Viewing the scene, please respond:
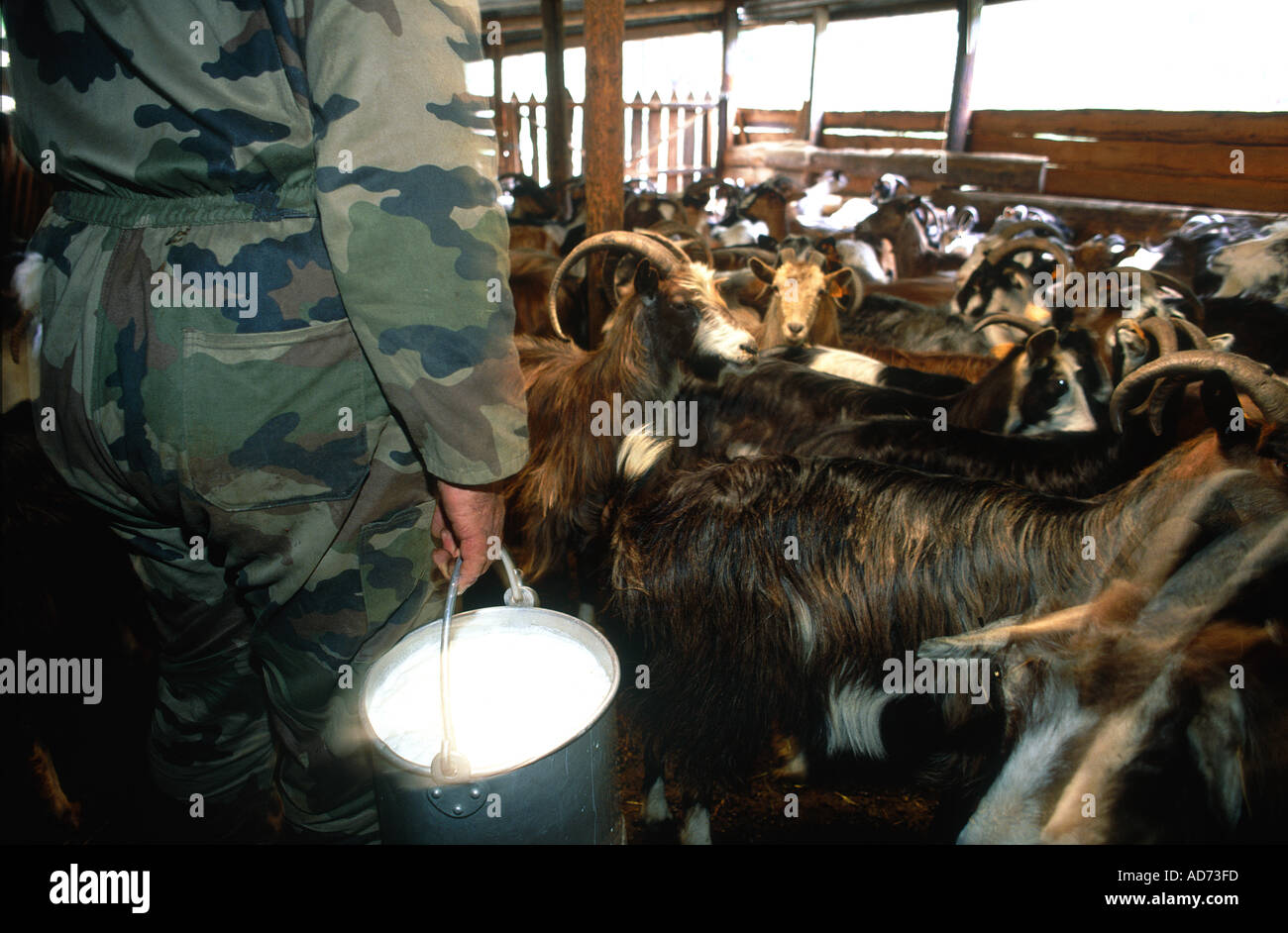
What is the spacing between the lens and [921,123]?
483 inches

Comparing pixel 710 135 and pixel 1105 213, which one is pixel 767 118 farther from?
pixel 1105 213

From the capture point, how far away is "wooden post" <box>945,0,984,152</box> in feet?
32.6

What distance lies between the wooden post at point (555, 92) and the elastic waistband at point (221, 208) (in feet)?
23.0

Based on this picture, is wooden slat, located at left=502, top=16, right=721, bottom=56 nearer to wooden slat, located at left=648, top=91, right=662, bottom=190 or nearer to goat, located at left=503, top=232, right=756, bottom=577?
wooden slat, located at left=648, top=91, right=662, bottom=190

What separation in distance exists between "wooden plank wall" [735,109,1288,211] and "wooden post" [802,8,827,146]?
62.4 inches

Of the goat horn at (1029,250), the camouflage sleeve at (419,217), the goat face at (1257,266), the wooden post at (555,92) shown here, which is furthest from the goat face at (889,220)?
the camouflage sleeve at (419,217)

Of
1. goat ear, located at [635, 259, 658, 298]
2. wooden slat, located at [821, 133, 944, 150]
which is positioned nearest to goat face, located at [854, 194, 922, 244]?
wooden slat, located at [821, 133, 944, 150]

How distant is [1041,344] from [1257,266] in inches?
98.4

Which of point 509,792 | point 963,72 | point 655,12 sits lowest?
point 509,792

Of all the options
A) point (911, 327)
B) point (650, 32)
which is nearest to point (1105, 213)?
point (911, 327)

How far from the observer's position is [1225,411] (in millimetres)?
2295

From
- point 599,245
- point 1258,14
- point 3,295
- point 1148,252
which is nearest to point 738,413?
point 599,245

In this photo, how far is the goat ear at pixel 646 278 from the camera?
151 inches

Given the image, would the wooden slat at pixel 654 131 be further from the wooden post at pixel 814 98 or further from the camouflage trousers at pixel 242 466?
the camouflage trousers at pixel 242 466
